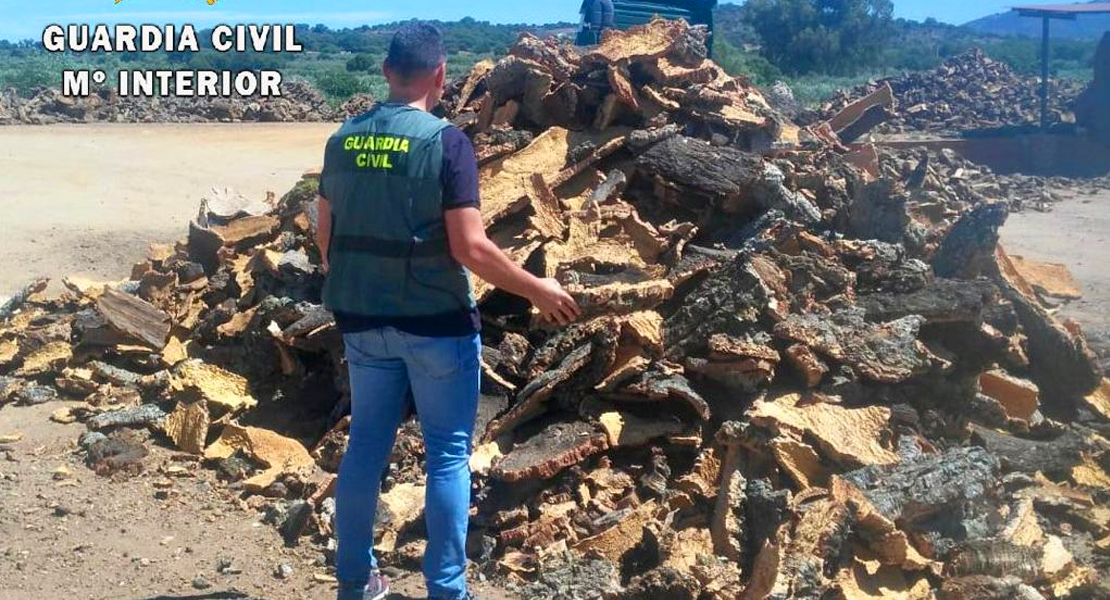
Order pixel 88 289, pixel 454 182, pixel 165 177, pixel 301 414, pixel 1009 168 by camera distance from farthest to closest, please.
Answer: pixel 1009 168
pixel 165 177
pixel 88 289
pixel 301 414
pixel 454 182

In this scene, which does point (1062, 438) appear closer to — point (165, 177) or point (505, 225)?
point (505, 225)

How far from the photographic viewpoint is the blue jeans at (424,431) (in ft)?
11.2

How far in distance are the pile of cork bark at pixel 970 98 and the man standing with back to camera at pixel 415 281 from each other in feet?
58.4

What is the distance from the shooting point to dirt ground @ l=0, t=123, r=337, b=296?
9.80m

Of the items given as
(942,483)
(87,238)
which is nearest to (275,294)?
(942,483)

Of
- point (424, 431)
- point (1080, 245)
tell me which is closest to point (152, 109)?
point (1080, 245)

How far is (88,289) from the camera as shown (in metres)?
7.45

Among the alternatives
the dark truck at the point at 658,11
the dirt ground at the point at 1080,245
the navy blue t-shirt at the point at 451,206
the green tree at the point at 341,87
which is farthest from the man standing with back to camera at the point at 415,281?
the green tree at the point at 341,87

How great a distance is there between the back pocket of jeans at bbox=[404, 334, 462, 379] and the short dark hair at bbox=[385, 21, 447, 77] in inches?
31.5

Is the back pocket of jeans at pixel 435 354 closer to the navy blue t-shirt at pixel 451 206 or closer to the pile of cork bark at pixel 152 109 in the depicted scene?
the navy blue t-shirt at pixel 451 206

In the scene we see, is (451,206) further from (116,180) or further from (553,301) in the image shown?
(116,180)

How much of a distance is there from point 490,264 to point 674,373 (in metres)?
1.62

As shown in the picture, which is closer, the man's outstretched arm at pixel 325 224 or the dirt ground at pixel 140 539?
the man's outstretched arm at pixel 325 224

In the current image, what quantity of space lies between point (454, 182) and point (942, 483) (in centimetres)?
212
